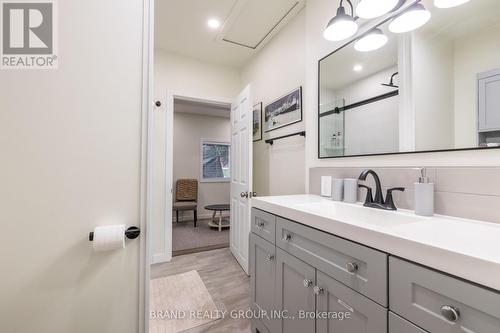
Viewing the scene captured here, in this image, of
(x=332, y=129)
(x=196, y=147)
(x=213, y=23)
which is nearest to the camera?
(x=332, y=129)

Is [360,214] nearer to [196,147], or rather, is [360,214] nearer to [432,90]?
[432,90]

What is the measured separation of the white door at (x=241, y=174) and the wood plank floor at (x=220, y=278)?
0.16 metres

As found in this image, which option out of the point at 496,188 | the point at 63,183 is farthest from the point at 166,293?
the point at 496,188

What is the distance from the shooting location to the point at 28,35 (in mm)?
835

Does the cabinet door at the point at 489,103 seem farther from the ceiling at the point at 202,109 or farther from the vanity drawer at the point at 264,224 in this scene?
the ceiling at the point at 202,109

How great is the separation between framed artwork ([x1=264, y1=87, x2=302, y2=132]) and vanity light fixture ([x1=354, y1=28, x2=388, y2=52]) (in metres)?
0.66

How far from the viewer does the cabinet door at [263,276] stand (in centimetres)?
128

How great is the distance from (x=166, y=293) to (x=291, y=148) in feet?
6.00

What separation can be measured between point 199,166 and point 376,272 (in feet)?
15.6

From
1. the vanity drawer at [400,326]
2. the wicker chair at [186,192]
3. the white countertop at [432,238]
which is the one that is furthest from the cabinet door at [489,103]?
the wicker chair at [186,192]

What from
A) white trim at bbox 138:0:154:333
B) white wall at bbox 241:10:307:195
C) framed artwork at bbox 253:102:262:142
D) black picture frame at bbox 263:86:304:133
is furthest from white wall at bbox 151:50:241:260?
white trim at bbox 138:0:154:333

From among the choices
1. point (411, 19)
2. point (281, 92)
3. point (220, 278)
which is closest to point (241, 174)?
point (281, 92)

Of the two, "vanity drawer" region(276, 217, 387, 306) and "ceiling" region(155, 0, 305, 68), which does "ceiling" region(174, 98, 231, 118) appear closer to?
"ceiling" region(155, 0, 305, 68)

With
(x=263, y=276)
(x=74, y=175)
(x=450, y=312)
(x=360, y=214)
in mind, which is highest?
(x=74, y=175)
